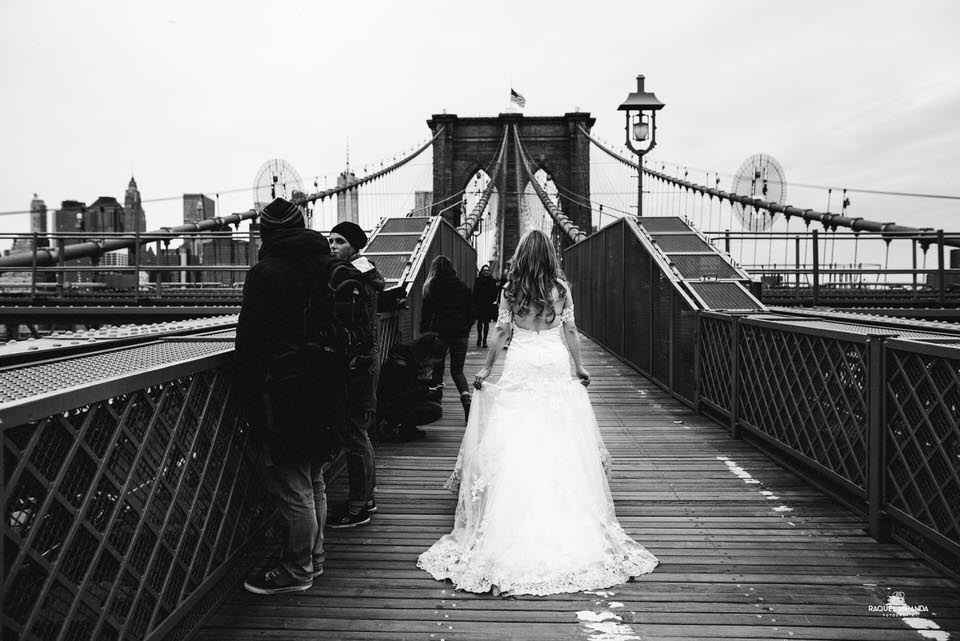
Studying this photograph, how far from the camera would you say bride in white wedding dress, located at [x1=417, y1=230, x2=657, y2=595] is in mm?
3230

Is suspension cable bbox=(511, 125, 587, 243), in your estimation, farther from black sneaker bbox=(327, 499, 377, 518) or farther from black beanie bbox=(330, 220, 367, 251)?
black sneaker bbox=(327, 499, 377, 518)

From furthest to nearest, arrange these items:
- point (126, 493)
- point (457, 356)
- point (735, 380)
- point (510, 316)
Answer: point (457, 356), point (735, 380), point (510, 316), point (126, 493)

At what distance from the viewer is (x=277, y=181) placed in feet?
67.2

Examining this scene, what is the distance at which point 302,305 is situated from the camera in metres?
3.00

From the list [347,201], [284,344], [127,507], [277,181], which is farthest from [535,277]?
[347,201]

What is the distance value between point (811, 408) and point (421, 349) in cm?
291

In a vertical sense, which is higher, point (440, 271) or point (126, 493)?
point (440, 271)

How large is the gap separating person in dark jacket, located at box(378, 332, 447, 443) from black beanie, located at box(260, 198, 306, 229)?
2.77m

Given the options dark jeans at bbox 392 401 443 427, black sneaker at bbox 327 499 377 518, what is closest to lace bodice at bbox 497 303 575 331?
black sneaker at bbox 327 499 377 518

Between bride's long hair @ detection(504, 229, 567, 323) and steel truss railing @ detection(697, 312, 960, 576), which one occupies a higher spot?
bride's long hair @ detection(504, 229, 567, 323)

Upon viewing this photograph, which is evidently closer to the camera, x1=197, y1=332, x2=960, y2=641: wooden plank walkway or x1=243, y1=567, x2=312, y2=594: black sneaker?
x1=197, y1=332, x2=960, y2=641: wooden plank walkway

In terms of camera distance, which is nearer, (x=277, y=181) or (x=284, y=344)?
(x=284, y=344)

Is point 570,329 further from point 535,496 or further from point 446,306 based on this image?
point 446,306

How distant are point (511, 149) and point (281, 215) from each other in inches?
1548
